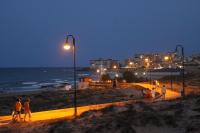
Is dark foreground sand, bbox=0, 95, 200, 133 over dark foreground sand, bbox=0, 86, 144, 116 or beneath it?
over

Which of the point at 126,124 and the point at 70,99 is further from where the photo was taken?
the point at 70,99

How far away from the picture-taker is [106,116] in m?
22.7

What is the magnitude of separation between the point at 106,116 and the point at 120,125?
3.08 meters

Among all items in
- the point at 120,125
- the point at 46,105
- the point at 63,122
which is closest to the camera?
the point at 120,125

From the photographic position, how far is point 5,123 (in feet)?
74.4

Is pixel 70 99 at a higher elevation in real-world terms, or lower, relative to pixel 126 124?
lower

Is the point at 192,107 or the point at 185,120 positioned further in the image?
the point at 192,107

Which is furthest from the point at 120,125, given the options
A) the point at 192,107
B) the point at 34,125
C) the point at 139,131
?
the point at 192,107

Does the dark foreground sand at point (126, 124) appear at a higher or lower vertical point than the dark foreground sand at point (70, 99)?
higher

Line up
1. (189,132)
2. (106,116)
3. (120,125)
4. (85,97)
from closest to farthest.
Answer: (189,132) → (120,125) → (106,116) → (85,97)

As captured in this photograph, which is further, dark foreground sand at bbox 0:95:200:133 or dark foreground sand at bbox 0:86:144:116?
dark foreground sand at bbox 0:86:144:116

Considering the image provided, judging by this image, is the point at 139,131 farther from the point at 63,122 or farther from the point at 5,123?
the point at 5,123

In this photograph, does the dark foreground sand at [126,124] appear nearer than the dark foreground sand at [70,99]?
Yes

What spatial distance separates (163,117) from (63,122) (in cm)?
520
